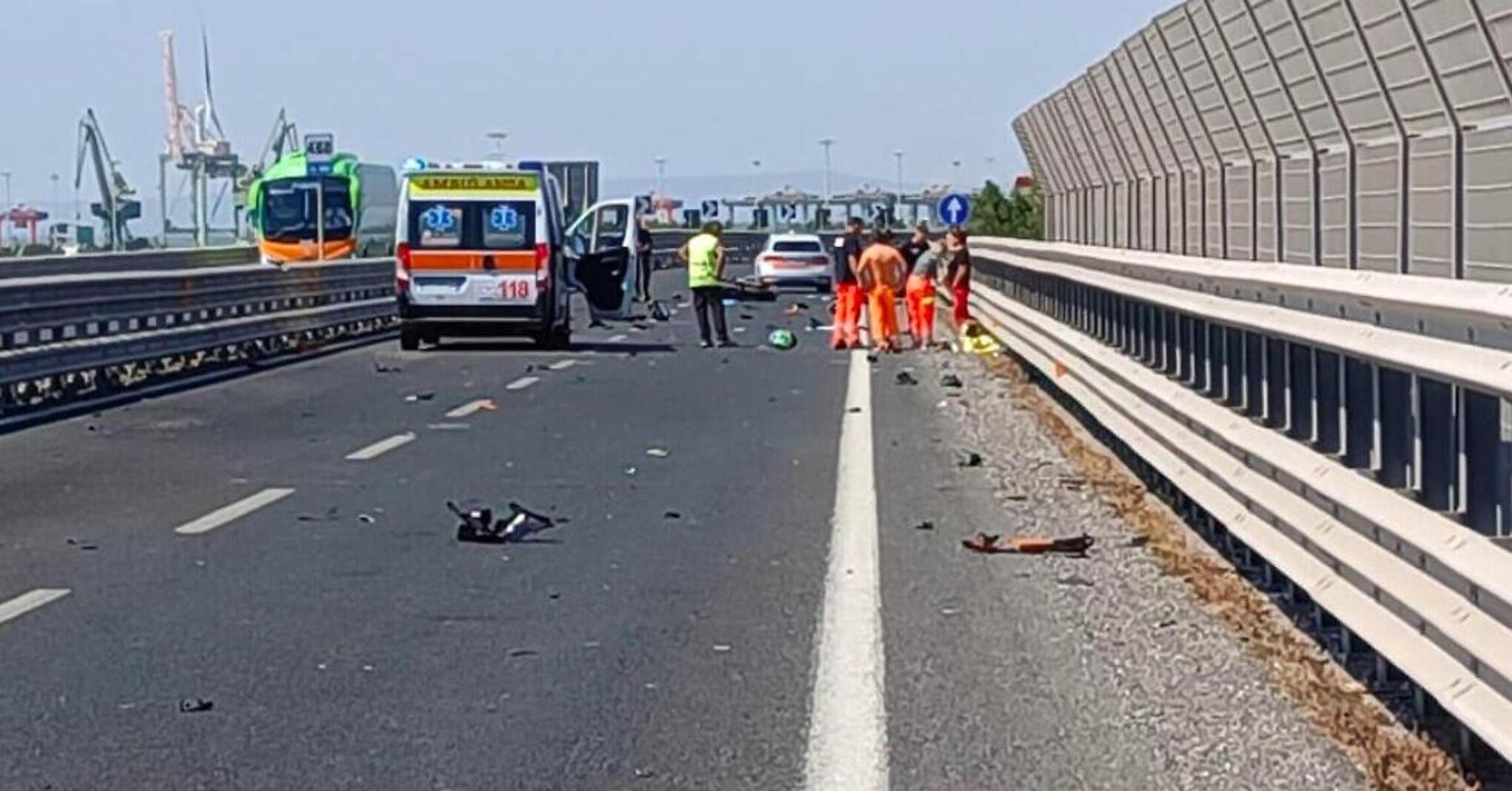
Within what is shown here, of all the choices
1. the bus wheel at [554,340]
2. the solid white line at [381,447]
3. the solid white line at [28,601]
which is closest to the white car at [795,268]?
the bus wheel at [554,340]

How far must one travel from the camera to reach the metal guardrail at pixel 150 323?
2133cm

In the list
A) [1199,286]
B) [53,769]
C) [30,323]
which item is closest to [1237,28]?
[1199,286]

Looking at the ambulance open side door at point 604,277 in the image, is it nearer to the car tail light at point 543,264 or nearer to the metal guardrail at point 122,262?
the car tail light at point 543,264

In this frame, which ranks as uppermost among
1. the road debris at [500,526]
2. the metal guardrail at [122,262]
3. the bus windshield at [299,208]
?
the bus windshield at [299,208]

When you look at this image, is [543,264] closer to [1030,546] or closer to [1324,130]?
[1030,546]

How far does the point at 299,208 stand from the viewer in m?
64.9

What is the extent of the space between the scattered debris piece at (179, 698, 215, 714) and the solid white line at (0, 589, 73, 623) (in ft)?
6.34

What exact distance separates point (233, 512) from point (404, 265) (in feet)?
56.9

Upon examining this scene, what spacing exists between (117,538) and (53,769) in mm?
5329

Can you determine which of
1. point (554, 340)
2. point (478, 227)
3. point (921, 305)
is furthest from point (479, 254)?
point (921, 305)

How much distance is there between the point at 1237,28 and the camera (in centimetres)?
1336

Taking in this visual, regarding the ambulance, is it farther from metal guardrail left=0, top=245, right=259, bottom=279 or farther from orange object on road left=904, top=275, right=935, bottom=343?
metal guardrail left=0, top=245, right=259, bottom=279

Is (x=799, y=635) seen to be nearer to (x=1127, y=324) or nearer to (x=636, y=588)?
(x=636, y=588)

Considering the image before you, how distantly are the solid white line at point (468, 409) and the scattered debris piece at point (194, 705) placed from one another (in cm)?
1196
